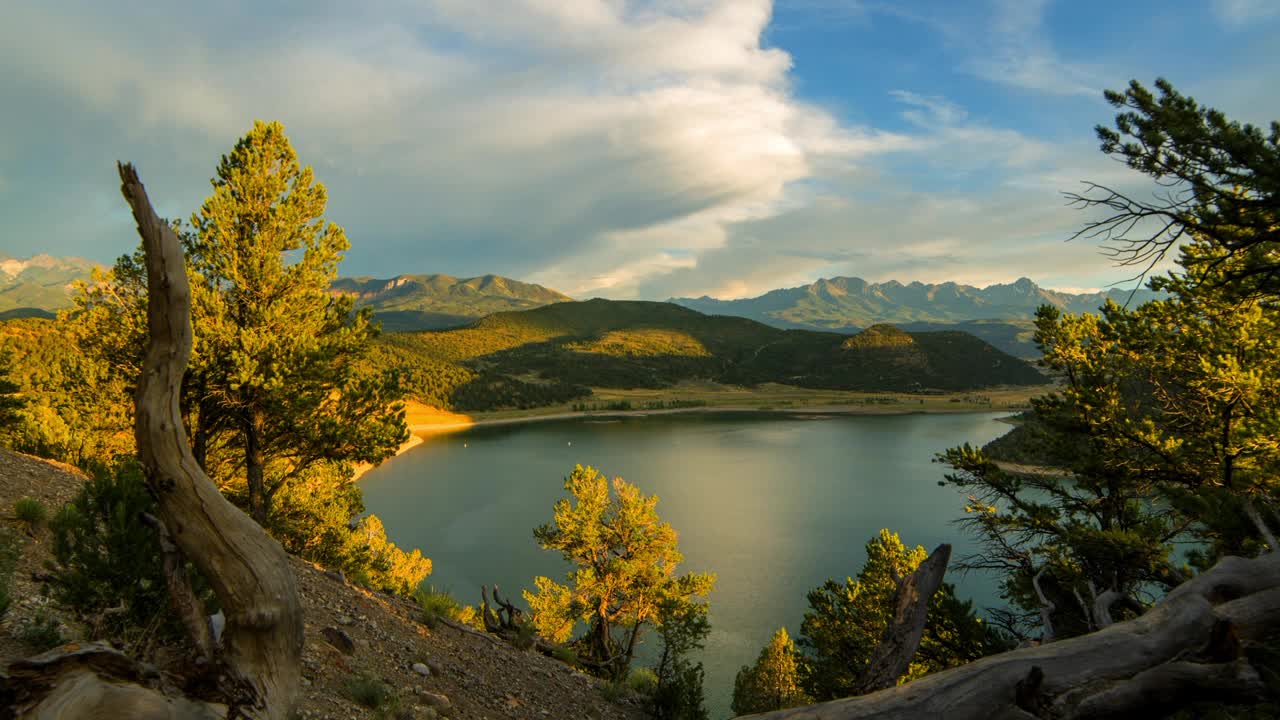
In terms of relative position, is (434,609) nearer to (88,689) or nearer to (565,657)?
(565,657)

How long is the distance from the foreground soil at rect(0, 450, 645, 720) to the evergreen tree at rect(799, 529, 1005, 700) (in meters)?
5.66

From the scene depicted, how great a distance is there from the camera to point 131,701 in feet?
8.06

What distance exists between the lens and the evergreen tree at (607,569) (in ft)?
70.9

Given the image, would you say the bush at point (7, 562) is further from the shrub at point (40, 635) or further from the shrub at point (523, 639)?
the shrub at point (523, 639)

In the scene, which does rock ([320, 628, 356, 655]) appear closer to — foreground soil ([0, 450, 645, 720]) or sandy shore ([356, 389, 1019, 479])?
foreground soil ([0, 450, 645, 720])

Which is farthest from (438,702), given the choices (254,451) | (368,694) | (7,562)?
(254,451)

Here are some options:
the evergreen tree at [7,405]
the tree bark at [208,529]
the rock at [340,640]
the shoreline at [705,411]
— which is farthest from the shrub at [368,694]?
the shoreline at [705,411]

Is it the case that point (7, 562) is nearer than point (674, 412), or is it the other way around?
point (7, 562)

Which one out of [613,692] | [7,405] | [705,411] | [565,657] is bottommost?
[705,411]

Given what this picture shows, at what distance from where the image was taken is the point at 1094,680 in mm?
3037

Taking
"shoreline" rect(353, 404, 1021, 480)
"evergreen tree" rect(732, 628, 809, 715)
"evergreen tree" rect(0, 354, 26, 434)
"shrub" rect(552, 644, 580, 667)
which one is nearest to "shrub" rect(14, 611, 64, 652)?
"shrub" rect(552, 644, 580, 667)

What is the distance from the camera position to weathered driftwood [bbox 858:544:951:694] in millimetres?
4031

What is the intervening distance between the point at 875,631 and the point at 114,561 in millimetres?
15705

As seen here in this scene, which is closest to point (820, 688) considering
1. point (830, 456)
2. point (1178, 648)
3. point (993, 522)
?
point (993, 522)
